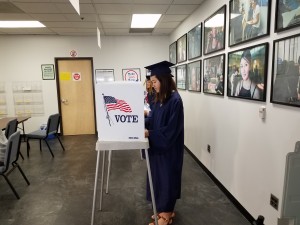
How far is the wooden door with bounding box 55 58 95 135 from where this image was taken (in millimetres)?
5816

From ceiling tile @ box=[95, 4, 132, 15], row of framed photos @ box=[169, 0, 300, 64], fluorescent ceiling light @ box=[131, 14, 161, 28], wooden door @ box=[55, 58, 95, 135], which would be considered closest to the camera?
row of framed photos @ box=[169, 0, 300, 64]

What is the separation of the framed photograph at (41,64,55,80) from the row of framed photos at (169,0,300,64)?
3.67 m

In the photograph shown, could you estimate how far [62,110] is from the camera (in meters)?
5.96

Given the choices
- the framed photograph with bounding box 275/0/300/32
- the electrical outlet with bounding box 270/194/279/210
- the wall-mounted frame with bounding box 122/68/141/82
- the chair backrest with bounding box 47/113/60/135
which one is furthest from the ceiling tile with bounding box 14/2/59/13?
the electrical outlet with bounding box 270/194/279/210

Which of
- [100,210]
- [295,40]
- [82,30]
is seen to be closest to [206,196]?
[100,210]

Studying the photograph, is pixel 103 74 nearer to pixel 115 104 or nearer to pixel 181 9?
pixel 181 9

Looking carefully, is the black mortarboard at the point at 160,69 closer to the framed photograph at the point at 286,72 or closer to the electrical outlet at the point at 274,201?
the framed photograph at the point at 286,72

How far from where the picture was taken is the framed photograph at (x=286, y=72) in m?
1.53

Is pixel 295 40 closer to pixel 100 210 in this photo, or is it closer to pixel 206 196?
pixel 206 196

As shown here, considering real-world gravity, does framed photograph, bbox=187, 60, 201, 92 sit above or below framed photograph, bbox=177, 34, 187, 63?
below

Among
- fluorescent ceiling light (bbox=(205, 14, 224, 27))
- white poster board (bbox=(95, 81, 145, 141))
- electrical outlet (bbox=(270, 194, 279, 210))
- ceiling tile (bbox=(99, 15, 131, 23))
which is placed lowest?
electrical outlet (bbox=(270, 194, 279, 210))

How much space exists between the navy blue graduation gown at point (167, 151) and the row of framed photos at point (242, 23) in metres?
0.91

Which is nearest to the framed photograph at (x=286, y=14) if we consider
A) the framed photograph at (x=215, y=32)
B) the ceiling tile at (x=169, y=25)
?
the framed photograph at (x=215, y=32)

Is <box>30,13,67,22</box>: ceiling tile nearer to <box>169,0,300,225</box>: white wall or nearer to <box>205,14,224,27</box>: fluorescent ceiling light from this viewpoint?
<box>169,0,300,225</box>: white wall
